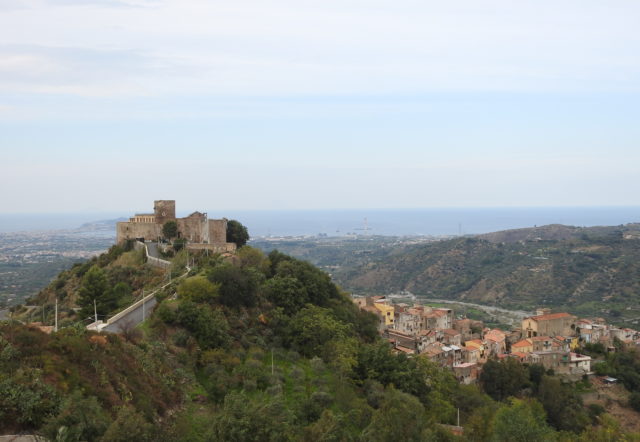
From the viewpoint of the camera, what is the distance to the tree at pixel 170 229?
3306 centimetres

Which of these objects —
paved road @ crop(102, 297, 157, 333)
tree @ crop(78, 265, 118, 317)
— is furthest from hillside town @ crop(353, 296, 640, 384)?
tree @ crop(78, 265, 118, 317)

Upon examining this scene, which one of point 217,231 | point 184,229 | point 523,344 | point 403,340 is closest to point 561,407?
point 523,344

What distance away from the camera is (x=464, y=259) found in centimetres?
9369

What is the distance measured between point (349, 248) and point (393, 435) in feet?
469

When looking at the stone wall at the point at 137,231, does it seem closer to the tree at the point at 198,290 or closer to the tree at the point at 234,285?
the tree at the point at 234,285

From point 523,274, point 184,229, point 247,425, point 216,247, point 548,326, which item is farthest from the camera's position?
point 523,274

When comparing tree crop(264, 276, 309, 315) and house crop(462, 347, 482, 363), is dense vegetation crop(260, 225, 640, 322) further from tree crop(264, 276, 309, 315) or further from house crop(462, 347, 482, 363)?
tree crop(264, 276, 309, 315)

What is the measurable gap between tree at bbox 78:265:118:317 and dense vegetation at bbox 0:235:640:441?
140 mm

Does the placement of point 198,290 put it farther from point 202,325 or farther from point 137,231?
point 137,231

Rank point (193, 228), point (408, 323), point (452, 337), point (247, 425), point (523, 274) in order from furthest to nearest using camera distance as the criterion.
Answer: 1. point (523, 274)
2. point (408, 323)
3. point (452, 337)
4. point (193, 228)
5. point (247, 425)

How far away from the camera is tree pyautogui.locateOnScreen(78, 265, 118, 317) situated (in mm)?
21161

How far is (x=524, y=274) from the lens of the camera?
258 feet

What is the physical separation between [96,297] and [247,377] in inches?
319

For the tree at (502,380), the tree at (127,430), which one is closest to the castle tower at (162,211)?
the tree at (502,380)
